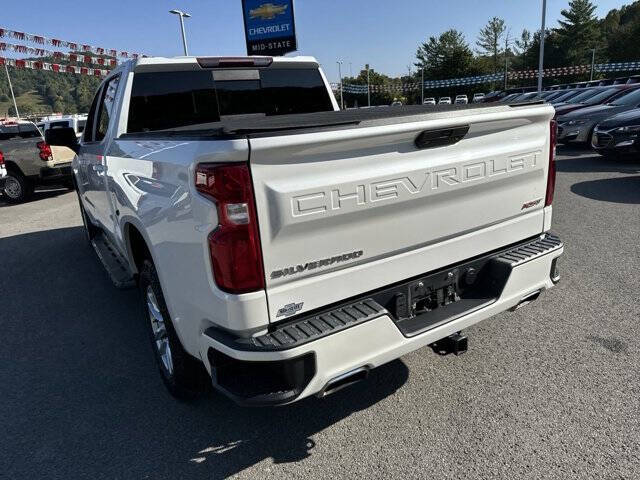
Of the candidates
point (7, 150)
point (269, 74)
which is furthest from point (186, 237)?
point (7, 150)

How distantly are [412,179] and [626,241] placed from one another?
4386 mm

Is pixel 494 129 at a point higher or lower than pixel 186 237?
higher

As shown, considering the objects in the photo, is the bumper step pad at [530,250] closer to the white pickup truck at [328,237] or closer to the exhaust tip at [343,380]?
the white pickup truck at [328,237]

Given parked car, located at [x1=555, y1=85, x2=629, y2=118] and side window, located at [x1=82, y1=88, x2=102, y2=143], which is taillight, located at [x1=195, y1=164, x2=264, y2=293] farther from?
parked car, located at [x1=555, y1=85, x2=629, y2=118]

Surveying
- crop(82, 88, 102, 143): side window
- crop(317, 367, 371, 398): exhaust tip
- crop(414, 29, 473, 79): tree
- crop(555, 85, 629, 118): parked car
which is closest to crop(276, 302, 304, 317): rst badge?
crop(317, 367, 371, 398): exhaust tip

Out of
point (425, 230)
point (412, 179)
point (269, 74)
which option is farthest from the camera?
point (269, 74)

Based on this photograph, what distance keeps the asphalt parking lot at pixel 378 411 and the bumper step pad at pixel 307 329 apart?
0.84m

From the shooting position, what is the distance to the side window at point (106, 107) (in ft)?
13.4

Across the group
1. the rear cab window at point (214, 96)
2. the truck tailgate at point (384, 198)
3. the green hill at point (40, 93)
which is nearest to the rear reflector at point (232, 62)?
the rear cab window at point (214, 96)

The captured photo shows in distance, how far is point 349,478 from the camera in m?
2.39

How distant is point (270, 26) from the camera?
18.9 m

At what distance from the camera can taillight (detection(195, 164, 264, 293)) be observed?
6.33 feet

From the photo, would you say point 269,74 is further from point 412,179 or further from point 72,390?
point 72,390

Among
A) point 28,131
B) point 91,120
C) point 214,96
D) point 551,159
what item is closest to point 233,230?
point 551,159
